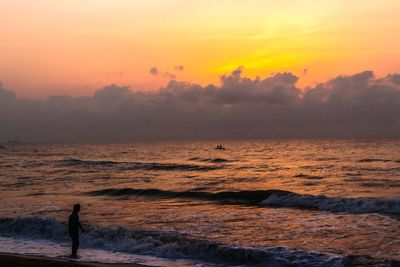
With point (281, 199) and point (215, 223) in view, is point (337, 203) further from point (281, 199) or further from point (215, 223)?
point (215, 223)

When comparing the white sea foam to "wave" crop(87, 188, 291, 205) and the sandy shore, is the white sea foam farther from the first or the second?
the sandy shore

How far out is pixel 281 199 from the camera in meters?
29.6

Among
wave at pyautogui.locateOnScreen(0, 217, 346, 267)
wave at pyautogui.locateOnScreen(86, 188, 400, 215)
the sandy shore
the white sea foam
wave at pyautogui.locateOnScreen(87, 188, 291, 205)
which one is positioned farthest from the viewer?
wave at pyautogui.locateOnScreen(87, 188, 291, 205)

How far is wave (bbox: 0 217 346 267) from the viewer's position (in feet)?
47.7

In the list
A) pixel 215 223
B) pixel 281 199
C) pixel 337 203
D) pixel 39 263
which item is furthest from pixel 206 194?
pixel 39 263

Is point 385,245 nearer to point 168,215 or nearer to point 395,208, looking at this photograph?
point 395,208

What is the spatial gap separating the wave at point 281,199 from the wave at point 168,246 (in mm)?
10929

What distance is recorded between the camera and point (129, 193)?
115 feet

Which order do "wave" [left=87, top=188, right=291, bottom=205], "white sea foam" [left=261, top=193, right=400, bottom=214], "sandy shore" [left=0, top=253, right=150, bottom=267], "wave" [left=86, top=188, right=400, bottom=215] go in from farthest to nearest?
"wave" [left=87, top=188, right=291, bottom=205]
"wave" [left=86, top=188, right=400, bottom=215]
"white sea foam" [left=261, top=193, right=400, bottom=214]
"sandy shore" [left=0, top=253, right=150, bottom=267]

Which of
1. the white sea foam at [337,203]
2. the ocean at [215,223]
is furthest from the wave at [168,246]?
the white sea foam at [337,203]

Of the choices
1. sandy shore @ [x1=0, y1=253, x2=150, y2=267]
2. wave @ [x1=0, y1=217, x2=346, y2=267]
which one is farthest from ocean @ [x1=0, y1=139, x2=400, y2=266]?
sandy shore @ [x1=0, y1=253, x2=150, y2=267]

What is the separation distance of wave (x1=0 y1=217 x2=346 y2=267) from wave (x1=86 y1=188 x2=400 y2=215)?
1093 cm

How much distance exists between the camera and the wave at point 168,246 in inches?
573

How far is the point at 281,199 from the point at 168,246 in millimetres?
14674
